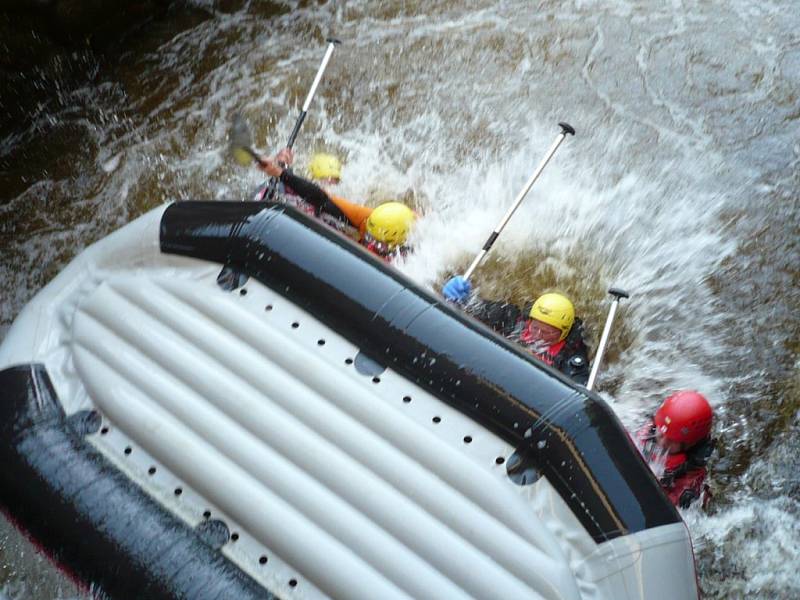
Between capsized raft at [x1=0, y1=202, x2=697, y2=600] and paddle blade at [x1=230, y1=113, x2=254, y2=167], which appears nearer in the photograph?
capsized raft at [x1=0, y1=202, x2=697, y2=600]

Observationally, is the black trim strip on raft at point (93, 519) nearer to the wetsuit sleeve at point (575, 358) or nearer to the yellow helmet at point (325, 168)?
the wetsuit sleeve at point (575, 358)

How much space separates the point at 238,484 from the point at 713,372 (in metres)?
2.54

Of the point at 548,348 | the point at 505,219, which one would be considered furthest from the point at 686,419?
the point at 505,219

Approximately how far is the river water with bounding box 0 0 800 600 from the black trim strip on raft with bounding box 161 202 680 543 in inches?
53.6

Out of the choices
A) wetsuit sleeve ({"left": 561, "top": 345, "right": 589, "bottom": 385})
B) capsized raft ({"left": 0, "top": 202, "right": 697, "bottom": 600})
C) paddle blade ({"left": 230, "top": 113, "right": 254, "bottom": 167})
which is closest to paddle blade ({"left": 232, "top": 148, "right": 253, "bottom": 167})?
paddle blade ({"left": 230, "top": 113, "right": 254, "bottom": 167})

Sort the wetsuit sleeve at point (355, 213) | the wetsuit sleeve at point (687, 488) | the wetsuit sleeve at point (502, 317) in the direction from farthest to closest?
the wetsuit sleeve at point (355, 213), the wetsuit sleeve at point (502, 317), the wetsuit sleeve at point (687, 488)

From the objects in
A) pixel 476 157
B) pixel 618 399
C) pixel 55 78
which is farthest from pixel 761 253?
pixel 55 78

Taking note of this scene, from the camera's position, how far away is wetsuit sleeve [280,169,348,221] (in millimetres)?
4246

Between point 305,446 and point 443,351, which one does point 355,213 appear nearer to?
point 443,351

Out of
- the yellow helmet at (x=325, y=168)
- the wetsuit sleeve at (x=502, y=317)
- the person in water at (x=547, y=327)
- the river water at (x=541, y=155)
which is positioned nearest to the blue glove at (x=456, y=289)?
the person in water at (x=547, y=327)

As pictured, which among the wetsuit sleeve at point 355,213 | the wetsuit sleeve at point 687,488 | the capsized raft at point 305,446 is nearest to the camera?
the capsized raft at point 305,446

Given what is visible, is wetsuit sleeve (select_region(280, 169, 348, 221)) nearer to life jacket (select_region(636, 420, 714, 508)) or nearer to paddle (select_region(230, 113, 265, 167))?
paddle (select_region(230, 113, 265, 167))

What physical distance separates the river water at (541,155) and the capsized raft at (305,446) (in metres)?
1.09

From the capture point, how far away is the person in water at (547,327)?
381cm
